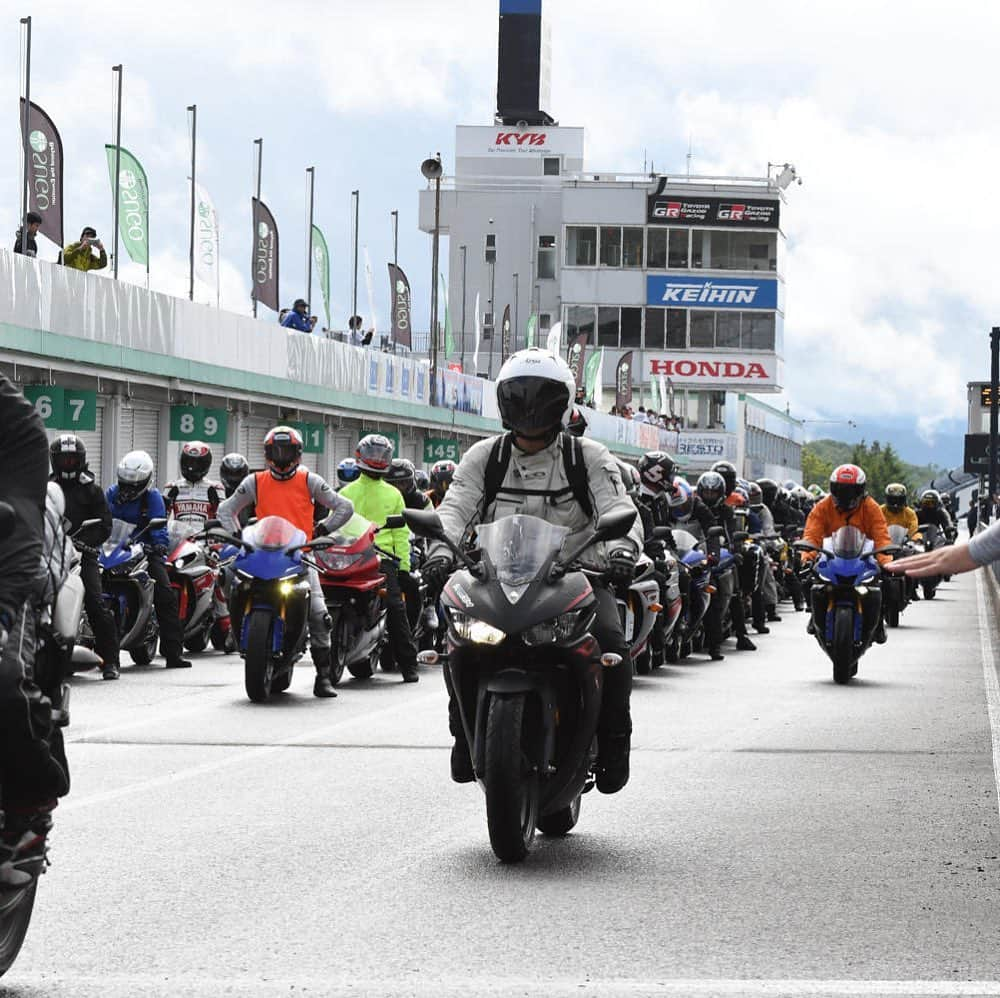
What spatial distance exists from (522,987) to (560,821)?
2.76 m

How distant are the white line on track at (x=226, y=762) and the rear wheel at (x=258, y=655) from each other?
80 cm

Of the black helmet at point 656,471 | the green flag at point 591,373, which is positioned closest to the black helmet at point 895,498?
the black helmet at point 656,471

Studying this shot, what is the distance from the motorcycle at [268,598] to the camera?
1434cm

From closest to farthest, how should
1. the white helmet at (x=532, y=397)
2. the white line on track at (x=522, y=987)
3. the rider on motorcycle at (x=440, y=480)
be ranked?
the white line on track at (x=522, y=987)
the white helmet at (x=532, y=397)
the rider on motorcycle at (x=440, y=480)

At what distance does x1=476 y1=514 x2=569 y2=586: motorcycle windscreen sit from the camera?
7.91 meters

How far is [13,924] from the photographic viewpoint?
18.4ft

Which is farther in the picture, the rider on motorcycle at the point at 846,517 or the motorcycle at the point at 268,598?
the rider on motorcycle at the point at 846,517

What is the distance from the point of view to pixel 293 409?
39344mm

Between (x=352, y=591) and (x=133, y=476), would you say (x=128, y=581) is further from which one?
(x=352, y=591)

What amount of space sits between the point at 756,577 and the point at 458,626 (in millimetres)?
17133

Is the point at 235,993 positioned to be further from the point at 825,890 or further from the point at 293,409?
the point at 293,409

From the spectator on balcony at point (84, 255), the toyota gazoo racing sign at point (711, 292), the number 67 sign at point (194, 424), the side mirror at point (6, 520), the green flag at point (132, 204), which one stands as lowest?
the side mirror at point (6, 520)

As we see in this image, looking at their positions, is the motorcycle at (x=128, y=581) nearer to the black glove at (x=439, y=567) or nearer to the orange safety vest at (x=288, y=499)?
the orange safety vest at (x=288, y=499)

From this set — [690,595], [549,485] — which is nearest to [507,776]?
[549,485]
